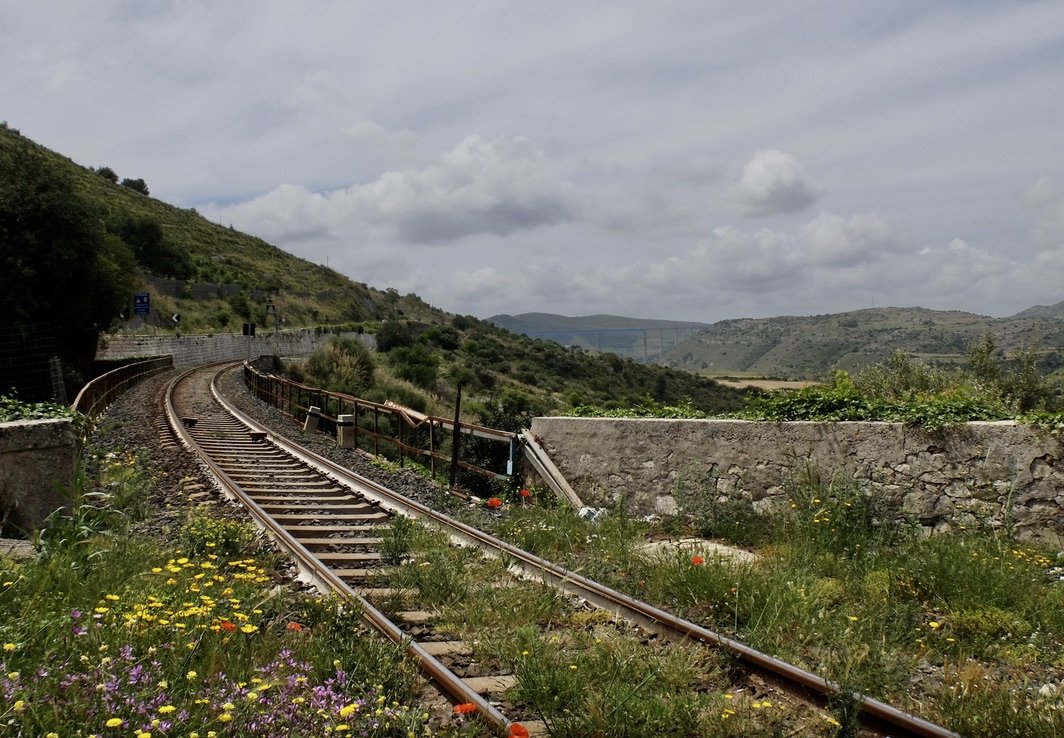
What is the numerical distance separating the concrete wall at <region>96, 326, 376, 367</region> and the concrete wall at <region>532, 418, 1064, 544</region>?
38940 millimetres

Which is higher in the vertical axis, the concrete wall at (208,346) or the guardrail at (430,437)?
the concrete wall at (208,346)

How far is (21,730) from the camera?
3004 millimetres

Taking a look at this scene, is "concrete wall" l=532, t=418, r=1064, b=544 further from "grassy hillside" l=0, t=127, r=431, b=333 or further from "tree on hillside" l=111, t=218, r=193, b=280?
"tree on hillside" l=111, t=218, r=193, b=280

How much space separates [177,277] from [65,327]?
42.8 m

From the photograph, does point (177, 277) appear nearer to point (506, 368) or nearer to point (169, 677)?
point (506, 368)

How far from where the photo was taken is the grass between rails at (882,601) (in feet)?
13.3

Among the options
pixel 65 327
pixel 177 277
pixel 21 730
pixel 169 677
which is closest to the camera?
pixel 21 730

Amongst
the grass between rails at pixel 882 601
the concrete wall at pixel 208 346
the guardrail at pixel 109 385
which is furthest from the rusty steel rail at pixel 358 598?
the concrete wall at pixel 208 346

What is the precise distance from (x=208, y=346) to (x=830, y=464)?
5177 cm

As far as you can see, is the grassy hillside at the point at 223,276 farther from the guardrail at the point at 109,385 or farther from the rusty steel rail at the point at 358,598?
the rusty steel rail at the point at 358,598

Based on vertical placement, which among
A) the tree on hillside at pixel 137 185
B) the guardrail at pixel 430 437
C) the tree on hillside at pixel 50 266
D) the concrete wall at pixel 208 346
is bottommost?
→ the guardrail at pixel 430 437

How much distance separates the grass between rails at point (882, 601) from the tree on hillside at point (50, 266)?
32.1m

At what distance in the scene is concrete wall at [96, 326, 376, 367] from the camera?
45594mm

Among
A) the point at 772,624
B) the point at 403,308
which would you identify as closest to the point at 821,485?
the point at 772,624
